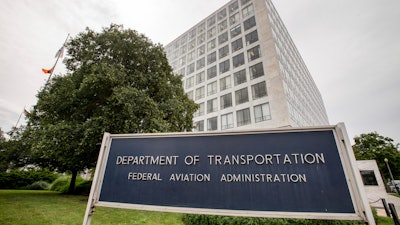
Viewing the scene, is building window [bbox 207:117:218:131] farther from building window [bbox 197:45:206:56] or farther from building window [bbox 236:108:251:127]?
building window [bbox 197:45:206:56]

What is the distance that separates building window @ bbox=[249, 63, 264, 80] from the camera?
1039 inches

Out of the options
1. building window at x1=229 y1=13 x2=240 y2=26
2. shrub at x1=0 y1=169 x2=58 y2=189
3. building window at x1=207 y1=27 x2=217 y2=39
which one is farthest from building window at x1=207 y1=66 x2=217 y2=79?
shrub at x1=0 y1=169 x2=58 y2=189

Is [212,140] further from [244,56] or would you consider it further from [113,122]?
[244,56]

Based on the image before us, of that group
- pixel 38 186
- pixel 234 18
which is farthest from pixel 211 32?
pixel 38 186

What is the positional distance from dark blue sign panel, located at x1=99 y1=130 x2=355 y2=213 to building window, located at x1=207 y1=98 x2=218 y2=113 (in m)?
27.2

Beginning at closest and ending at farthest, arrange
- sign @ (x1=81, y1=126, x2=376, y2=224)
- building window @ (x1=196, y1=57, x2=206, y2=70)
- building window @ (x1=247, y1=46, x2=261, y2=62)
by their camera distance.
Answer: sign @ (x1=81, y1=126, x2=376, y2=224), building window @ (x1=247, y1=46, x2=261, y2=62), building window @ (x1=196, y1=57, x2=206, y2=70)

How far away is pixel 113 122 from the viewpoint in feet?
34.5

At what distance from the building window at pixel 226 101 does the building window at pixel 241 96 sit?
3.94 feet

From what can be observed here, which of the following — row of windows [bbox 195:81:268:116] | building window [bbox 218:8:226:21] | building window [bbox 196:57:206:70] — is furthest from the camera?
building window [bbox 218:8:226:21]

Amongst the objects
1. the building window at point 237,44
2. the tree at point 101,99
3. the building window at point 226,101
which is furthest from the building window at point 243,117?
the tree at point 101,99

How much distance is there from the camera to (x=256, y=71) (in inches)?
1057

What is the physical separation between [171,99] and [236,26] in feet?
84.3

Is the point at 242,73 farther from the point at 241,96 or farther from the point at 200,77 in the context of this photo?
the point at 200,77

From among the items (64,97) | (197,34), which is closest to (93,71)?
(64,97)
